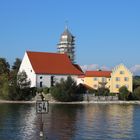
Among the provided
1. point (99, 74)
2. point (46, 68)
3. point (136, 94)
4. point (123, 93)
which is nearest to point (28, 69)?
point (46, 68)

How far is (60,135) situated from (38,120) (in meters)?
12.1

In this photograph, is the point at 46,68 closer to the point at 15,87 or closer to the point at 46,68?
the point at 46,68

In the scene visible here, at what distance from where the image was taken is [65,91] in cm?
8200

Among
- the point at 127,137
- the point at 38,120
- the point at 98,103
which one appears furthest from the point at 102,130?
the point at 98,103

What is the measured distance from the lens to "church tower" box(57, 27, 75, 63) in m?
108

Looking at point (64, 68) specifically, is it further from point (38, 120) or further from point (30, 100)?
point (38, 120)

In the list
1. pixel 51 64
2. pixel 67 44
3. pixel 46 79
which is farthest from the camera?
pixel 67 44

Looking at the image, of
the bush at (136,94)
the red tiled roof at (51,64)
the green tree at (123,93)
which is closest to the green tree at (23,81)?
the red tiled roof at (51,64)

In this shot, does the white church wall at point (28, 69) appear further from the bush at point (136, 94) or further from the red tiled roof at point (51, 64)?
the bush at point (136, 94)

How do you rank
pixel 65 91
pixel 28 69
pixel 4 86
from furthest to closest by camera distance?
pixel 28 69 → pixel 4 86 → pixel 65 91

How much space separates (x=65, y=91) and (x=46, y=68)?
1036 centimetres

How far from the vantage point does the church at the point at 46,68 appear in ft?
291

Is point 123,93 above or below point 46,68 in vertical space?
below

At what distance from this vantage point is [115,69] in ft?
303
